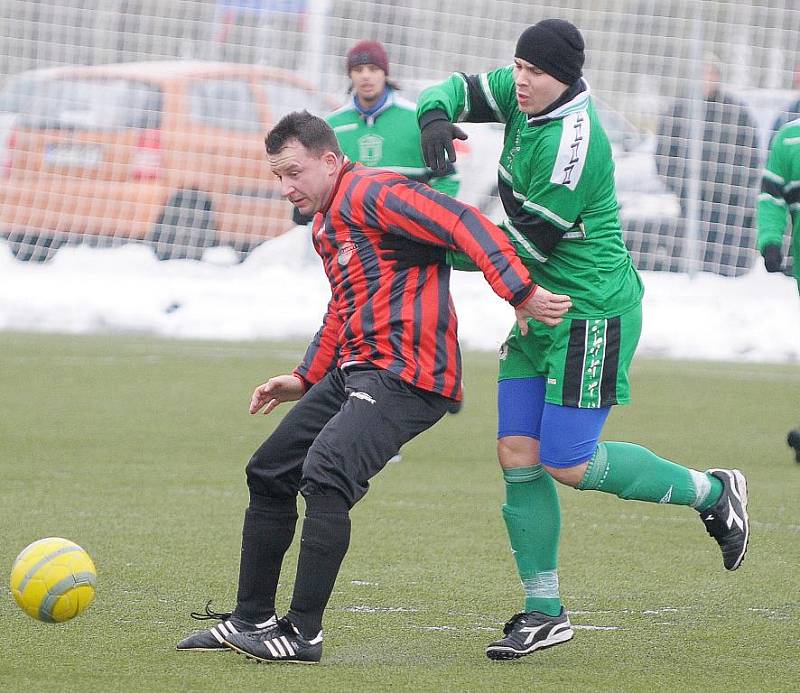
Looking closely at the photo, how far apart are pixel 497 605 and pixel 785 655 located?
110cm

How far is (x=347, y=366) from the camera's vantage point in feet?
15.7

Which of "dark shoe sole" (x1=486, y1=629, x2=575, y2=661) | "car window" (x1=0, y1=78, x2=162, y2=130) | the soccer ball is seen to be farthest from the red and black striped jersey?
"car window" (x1=0, y1=78, x2=162, y2=130)

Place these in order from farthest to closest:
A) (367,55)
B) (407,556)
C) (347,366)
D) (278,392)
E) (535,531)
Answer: (367,55)
(407,556)
(278,392)
(535,531)
(347,366)

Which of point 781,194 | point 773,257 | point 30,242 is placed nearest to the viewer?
point 773,257

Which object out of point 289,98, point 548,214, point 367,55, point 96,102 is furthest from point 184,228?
point 548,214

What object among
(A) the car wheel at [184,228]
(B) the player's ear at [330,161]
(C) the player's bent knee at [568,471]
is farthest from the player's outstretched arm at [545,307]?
(A) the car wheel at [184,228]

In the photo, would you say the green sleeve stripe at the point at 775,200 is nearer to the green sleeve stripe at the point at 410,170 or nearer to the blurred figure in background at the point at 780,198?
the blurred figure in background at the point at 780,198

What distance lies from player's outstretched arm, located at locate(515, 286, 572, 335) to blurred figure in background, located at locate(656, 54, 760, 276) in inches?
428

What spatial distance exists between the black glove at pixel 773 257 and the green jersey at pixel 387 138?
78.4 inches

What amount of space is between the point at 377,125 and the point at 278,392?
4.28 meters

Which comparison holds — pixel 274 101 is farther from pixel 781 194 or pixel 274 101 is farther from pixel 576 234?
pixel 576 234

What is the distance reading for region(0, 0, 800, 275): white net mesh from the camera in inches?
607

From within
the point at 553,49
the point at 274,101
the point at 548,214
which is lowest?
the point at 274,101

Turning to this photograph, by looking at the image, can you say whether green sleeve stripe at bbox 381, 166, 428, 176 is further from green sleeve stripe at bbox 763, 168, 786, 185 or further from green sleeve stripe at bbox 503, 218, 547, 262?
green sleeve stripe at bbox 503, 218, 547, 262
